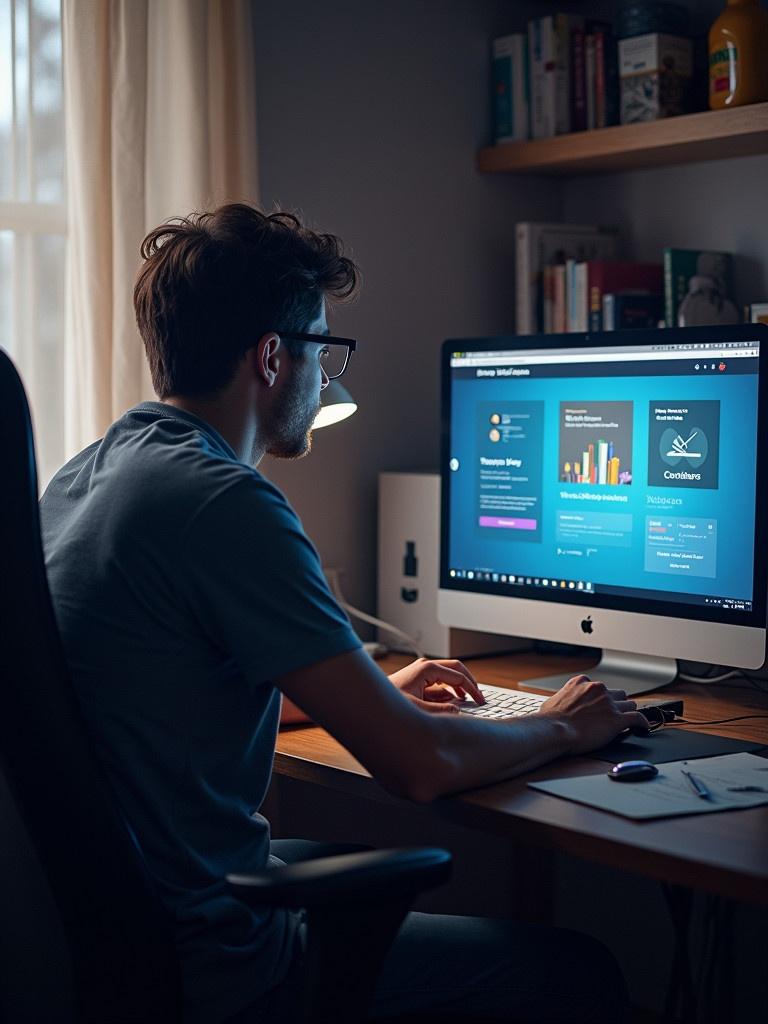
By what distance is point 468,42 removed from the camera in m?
2.73

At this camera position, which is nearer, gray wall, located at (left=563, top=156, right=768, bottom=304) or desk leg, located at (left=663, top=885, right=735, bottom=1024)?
desk leg, located at (left=663, top=885, right=735, bottom=1024)

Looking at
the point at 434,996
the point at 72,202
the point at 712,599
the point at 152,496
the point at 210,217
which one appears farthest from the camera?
the point at 72,202

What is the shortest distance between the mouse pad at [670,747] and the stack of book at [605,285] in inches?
36.5

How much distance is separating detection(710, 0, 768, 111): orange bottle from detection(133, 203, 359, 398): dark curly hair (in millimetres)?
1097

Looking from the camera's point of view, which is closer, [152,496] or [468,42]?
[152,496]

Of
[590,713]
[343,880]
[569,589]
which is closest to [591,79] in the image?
[569,589]

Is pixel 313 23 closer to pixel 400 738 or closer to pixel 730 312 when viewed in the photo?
pixel 730 312

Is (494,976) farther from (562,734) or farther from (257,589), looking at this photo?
(257,589)

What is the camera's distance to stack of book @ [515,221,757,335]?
2.51m

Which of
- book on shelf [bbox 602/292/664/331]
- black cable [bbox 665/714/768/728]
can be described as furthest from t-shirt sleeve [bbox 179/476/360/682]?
book on shelf [bbox 602/292/664/331]

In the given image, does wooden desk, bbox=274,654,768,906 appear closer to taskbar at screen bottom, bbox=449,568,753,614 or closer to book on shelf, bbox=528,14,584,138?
taskbar at screen bottom, bbox=449,568,753,614

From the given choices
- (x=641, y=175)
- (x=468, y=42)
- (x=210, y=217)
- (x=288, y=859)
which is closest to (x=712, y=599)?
(x=288, y=859)

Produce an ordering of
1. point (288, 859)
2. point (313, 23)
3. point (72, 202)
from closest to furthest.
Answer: point (288, 859) → point (72, 202) → point (313, 23)

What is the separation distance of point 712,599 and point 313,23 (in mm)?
1341
